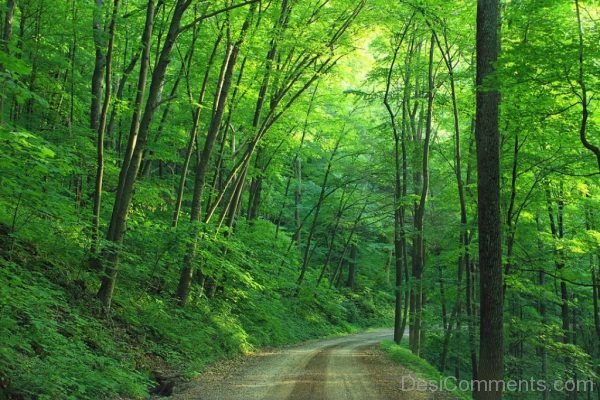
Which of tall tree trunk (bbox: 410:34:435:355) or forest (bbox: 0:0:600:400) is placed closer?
forest (bbox: 0:0:600:400)

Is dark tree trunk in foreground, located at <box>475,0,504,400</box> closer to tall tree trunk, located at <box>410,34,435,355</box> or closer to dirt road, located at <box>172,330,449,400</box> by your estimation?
dirt road, located at <box>172,330,449,400</box>

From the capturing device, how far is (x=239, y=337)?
13.7 meters

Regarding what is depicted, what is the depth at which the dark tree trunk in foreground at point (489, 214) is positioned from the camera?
8.10m

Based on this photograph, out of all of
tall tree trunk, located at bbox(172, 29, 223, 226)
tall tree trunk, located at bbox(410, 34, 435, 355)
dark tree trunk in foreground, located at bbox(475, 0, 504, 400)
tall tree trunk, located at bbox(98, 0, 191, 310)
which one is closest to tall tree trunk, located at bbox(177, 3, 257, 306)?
tall tree trunk, located at bbox(172, 29, 223, 226)

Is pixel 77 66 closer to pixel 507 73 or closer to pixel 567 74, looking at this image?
pixel 507 73

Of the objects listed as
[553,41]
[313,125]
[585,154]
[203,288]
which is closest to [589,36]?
[553,41]

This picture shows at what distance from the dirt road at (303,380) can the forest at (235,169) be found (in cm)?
81

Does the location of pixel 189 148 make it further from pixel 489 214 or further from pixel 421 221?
pixel 421 221

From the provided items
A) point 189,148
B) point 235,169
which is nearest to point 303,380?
point 235,169

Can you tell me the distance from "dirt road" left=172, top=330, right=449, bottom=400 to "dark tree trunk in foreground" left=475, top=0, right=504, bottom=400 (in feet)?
5.19

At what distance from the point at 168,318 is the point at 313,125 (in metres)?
15.4

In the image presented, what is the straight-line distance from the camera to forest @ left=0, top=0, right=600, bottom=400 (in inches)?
307

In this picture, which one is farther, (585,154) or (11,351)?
(585,154)

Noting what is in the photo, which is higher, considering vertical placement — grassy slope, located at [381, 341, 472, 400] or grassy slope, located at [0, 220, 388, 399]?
grassy slope, located at [0, 220, 388, 399]
